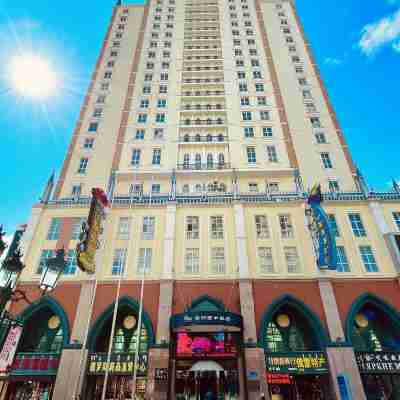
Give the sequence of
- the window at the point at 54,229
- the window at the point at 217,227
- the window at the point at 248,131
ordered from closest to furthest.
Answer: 1. the window at the point at 217,227
2. the window at the point at 54,229
3. the window at the point at 248,131

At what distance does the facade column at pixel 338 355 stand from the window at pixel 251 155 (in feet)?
60.4

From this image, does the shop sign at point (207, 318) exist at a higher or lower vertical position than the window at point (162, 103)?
lower

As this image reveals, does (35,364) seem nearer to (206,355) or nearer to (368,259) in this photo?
(206,355)

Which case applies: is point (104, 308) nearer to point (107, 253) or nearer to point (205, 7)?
point (107, 253)

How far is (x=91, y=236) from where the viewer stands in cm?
2345

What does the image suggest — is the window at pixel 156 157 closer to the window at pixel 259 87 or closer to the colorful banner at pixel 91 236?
the colorful banner at pixel 91 236

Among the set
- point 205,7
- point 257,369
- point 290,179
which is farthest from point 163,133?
point 205,7

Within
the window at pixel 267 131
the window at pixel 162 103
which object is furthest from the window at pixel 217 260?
the window at pixel 162 103

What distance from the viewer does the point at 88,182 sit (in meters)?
34.5

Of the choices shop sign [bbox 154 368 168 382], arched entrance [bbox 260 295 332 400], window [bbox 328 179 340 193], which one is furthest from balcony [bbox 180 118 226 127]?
shop sign [bbox 154 368 168 382]

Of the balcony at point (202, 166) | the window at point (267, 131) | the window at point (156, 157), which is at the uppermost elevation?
the window at point (267, 131)

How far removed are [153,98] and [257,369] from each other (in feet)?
126

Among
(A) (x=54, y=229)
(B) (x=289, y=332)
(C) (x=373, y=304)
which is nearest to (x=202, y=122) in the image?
(A) (x=54, y=229)

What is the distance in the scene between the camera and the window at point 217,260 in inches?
995
